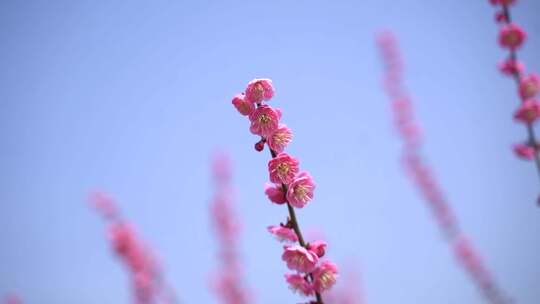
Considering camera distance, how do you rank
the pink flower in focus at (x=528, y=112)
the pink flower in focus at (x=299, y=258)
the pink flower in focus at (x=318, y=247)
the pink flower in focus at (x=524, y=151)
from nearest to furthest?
the pink flower in focus at (x=299, y=258) → the pink flower in focus at (x=318, y=247) → the pink flower in focus at (x=528, y=112) → the pink flower in focus at (x=524, y=151)

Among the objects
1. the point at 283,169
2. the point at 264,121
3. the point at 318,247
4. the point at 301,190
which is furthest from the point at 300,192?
the point at 264,121

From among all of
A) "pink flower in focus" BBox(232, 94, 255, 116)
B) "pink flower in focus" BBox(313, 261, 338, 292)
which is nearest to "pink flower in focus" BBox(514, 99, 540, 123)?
"pink flower in focus" BBox(313, 261, 338, 292)

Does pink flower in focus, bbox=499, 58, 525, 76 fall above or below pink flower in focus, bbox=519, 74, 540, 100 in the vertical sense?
above

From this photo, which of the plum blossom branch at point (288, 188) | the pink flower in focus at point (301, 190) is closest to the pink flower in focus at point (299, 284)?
the plum blossom branch at point (288, 188)

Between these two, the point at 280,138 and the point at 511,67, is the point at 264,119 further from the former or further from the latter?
the point at 511,67

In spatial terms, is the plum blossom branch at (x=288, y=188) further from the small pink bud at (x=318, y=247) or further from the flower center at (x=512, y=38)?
the flower center at (x=512, y=38)

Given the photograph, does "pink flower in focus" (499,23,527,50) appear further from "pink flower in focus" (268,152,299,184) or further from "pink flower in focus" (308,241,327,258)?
"pink flower in focus" (308,241,327,258)
